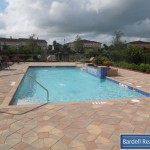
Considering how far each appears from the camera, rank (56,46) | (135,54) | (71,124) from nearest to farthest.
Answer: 1. (71,124)
2. (135,54)
3. (56,46)

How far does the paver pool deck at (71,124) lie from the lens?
11.8 feet

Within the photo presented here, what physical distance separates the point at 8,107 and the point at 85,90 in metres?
5.37

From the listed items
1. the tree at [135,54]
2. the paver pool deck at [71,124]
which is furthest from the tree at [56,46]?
the paver pool deck at [71,124]

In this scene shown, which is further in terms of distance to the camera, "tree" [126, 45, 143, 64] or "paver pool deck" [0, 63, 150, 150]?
"tree" [126, 45, 143, 64]

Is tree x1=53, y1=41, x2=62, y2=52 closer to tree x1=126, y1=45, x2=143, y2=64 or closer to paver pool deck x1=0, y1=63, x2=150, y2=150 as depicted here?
tree x1=126, y1=45, x2=143, y2=64

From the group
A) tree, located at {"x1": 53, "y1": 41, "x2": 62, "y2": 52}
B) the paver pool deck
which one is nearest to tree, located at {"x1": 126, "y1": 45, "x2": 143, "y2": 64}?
the paver pool deck

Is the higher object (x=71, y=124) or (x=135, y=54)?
(x=135, y=54)

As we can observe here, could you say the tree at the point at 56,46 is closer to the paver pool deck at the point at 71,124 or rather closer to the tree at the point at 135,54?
the tree at the point at 135,54

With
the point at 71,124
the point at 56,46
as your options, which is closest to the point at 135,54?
the point at 71,124

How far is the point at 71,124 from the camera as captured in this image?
4.44 metres

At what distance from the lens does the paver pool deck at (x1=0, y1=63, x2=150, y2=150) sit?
11.8ft

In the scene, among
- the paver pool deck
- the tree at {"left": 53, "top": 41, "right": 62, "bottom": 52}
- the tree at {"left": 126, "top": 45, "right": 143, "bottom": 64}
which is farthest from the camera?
the tree at {"left": 53, "top": 41, "right": 62, "bottom": 52}

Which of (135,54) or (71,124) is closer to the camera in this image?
(71,124)

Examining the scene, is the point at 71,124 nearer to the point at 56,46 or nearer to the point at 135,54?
the point at 135,54
